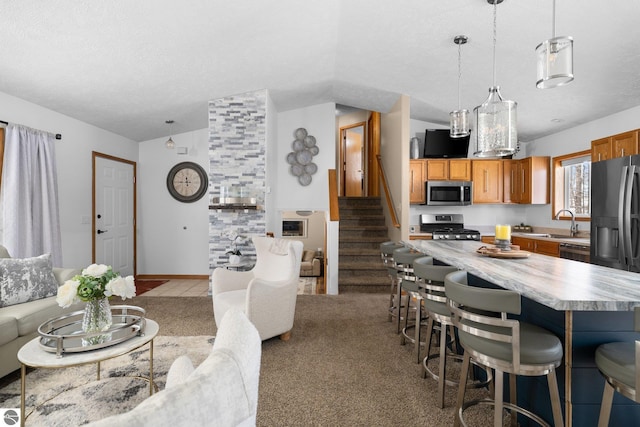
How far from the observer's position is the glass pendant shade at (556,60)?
6.40ft

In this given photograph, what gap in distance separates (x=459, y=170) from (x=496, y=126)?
12.4 ft

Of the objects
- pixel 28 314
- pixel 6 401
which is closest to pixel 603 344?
pixel 6 401

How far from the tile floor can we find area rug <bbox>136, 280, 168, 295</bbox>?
102 millimetres

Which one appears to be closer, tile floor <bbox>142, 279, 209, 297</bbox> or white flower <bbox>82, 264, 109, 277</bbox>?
white flower <bbox>82, 264, 109, 277</bbox>

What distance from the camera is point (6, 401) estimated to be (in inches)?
89.0

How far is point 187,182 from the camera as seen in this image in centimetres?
638

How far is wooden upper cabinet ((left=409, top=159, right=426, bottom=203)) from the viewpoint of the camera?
619 cm

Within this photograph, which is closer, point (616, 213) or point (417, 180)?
point (616, 213)

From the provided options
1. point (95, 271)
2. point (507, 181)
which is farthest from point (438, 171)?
point (95, 271)

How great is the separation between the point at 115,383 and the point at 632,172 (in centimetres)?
475

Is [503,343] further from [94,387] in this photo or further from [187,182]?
[187,182]

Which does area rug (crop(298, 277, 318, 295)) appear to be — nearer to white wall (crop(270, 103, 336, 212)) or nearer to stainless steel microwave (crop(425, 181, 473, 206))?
white wall (crop(270, 103, 336, 212))

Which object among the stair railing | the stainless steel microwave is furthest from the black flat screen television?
the stair railing

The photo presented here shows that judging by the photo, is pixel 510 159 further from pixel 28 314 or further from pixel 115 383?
pixel 28 314
